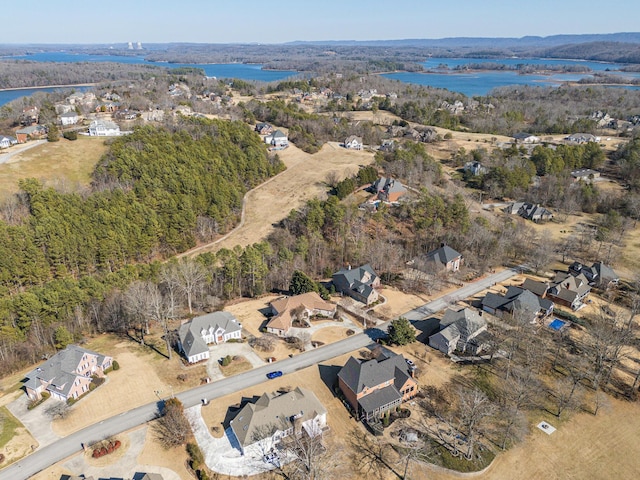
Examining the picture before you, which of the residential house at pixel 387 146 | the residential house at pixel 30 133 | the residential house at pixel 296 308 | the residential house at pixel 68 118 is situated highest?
the residential house at pixel 68 118

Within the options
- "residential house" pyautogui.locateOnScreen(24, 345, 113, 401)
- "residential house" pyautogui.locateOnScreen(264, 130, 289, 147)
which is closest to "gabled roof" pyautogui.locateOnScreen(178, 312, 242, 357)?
"residential house" pyautogui.locateOnScreen(24, 345, 113, 401)

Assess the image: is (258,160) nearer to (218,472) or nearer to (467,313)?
(467,313)

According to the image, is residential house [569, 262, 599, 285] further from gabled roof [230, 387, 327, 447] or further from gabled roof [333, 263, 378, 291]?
gabled roof [230, 387, 327, 447]

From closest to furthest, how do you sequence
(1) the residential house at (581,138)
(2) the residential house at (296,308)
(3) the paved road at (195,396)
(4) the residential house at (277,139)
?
(3) the paved road at (195,396)
(2) the residential house at (296,308)
(4) the residential house at (277,139)
(1) the residential house at (581,138)

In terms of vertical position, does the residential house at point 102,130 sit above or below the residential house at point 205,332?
above

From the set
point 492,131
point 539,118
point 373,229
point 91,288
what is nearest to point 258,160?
point 373,229

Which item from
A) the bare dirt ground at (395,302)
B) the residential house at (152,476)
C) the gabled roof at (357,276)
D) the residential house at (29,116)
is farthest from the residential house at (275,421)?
the residential house at (29,116)

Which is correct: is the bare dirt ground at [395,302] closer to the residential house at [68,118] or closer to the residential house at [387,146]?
the residential house at [387,146]
